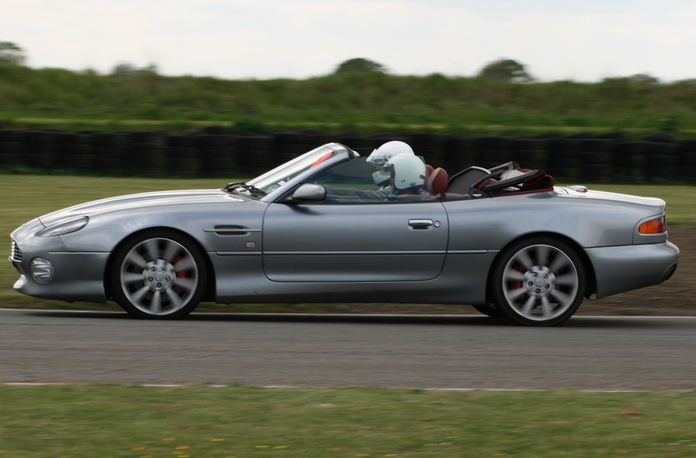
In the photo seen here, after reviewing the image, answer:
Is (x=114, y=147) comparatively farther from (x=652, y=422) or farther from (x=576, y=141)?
(x=652, y=422)

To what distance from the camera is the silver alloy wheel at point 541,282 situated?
24.6ft

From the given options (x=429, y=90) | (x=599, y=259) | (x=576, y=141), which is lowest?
(x=599, y=259)

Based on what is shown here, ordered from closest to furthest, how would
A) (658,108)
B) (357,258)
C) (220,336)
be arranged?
(220,336), (357,258), (658,108)

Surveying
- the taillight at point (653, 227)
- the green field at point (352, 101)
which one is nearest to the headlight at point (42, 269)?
the taillight at point (653, 227)

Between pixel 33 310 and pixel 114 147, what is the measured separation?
475 inches

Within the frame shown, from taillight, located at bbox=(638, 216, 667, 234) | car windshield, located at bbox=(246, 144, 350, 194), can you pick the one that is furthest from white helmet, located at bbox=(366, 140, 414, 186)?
taillight, located at bbox=(638, 216, 667, 234)

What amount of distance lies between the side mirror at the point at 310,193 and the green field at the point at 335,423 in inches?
95.4

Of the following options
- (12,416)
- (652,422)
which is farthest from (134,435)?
(652,422)

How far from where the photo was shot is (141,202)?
7.60 m

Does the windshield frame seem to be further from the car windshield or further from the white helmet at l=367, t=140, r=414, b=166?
the white helmet at l=367, t=140, r=414, b=166

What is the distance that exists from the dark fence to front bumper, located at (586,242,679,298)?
11.2m

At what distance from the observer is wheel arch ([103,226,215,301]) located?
7.22m

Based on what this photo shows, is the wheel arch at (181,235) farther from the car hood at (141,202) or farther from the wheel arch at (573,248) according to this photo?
the wheel arch at (573,248)

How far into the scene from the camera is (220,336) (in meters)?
6.77
